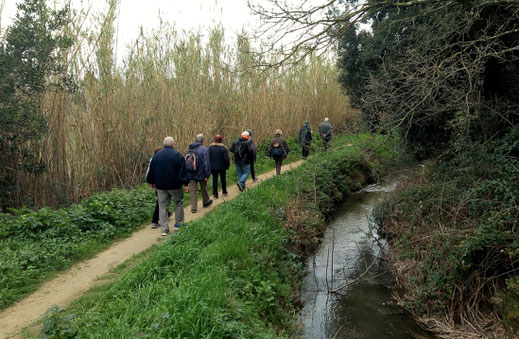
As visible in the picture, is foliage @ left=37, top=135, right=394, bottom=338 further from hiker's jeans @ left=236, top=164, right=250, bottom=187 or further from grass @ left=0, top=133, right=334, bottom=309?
hiker's jeans @ left=236, top=164, right=250, bottom=187

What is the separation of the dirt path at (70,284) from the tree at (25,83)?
8.44 feet

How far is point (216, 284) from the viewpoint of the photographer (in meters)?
3.96

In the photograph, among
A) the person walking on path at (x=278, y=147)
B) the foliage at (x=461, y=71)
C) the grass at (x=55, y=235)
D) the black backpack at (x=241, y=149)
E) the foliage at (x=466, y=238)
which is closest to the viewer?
the foliage at (x=466, y=238)

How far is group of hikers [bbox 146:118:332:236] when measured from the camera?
629 centimetres

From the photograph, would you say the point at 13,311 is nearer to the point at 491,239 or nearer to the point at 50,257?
the point at 50,257

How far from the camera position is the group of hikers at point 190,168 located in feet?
20.6

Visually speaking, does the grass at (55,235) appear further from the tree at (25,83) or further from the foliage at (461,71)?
the foliage at (461,71)

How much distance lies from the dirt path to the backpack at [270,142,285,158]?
218 inches

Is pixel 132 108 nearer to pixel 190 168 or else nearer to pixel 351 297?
pixel 190 168

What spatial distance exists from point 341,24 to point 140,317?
5964 mm

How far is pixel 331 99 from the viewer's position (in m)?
21.8

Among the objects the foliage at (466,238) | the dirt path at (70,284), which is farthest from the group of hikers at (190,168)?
the foliage at (466,238)

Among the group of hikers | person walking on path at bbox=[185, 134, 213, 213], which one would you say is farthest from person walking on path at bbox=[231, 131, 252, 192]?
person walking on path at bbox=[185, 134, 213, 213]

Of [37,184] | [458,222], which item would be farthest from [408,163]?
[37,184]
